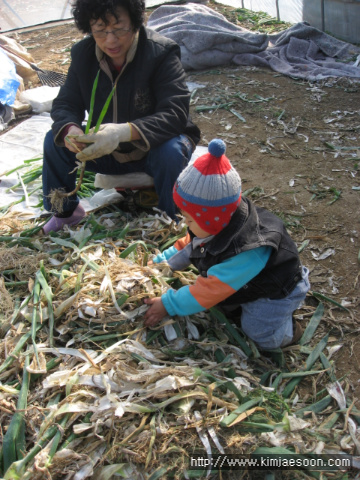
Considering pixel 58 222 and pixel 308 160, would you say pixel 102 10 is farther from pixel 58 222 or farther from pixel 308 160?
pixel 308 160

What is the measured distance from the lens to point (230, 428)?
1.48 meters

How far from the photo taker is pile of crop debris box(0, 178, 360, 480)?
1.41m

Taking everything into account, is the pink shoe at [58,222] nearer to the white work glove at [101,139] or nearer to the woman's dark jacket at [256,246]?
the white work glove at [101,139]

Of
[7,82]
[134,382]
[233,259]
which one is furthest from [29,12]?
[134,382]

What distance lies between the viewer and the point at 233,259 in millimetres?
1611

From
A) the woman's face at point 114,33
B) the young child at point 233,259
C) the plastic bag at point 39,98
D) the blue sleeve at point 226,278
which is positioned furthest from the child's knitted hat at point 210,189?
the plastic bag at point 39,98

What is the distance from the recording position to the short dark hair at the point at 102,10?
201 cm

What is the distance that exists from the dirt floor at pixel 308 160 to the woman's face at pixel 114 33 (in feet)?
4.12

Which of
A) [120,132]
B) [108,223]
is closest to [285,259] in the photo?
[120,132]

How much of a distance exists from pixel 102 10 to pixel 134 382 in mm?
1662

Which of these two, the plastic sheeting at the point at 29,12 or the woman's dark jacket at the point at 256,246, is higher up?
the plastic sheeting at the point at 29,12

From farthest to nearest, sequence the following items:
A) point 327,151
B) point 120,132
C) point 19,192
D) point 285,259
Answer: point 327,151, point 19,192, point 120,132, point 285,259

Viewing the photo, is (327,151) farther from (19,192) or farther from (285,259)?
(19,192)

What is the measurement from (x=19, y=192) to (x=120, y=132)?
1191mm
